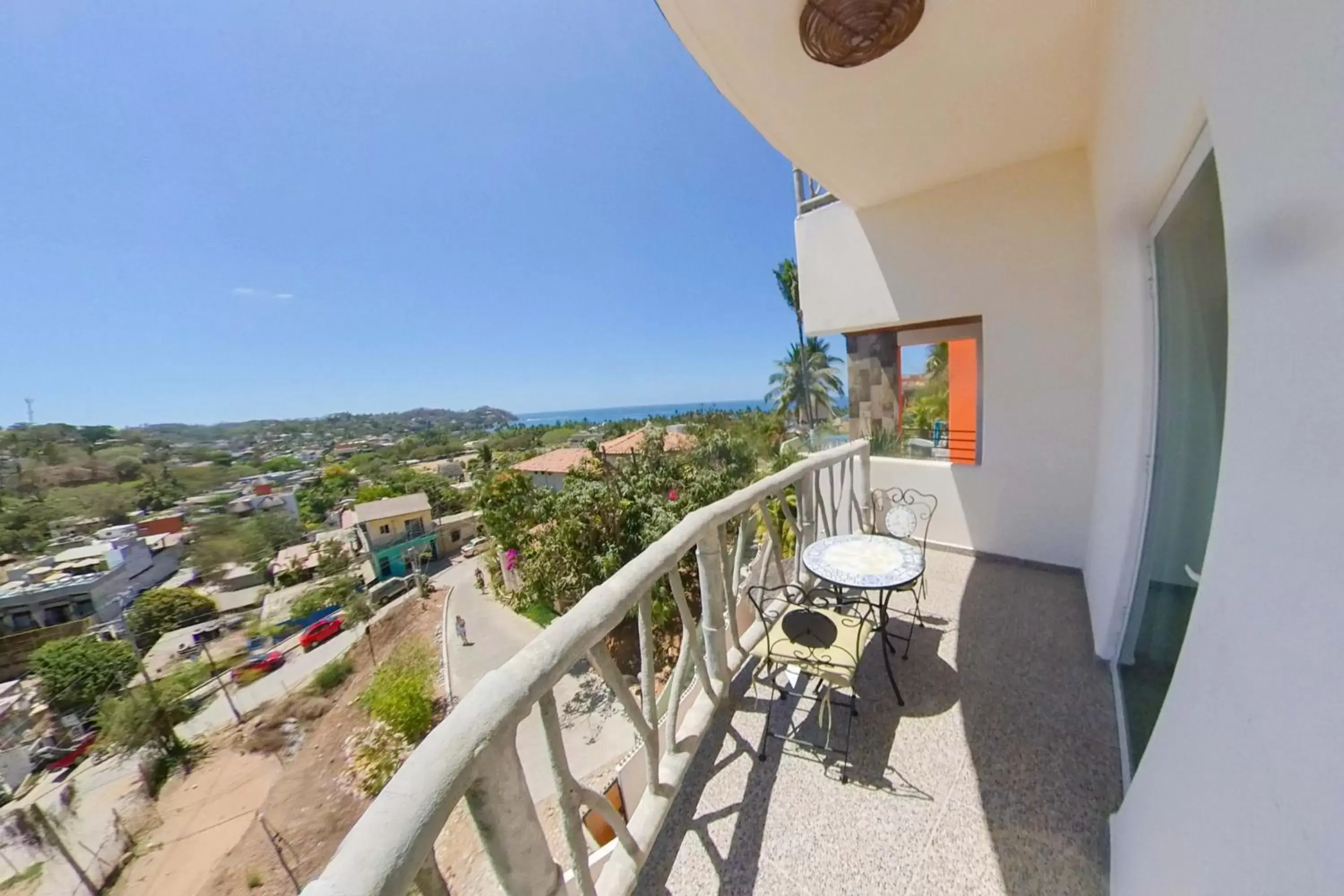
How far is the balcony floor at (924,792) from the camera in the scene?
58.4 inches

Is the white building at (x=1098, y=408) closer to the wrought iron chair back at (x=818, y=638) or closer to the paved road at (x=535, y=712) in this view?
the wrought iron chair back at (x=818, y=638)

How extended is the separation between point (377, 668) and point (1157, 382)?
22.7m

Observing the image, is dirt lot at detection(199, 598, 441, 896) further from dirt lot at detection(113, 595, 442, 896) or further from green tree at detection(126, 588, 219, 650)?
green tree at detection(126, 588, 219, 650)

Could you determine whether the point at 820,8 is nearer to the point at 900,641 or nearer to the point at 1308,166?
the point at 1308,166

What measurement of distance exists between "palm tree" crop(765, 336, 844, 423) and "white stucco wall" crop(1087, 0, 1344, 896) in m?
19.0

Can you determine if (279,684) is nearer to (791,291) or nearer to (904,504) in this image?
(904,504)

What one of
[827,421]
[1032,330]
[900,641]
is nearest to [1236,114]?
Answer: [900,641]

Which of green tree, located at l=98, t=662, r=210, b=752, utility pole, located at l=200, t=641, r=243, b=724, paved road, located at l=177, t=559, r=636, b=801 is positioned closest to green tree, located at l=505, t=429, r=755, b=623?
paved road, located at l=177, t=559, r=636, b=801

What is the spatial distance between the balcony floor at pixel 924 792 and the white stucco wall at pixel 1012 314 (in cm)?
135

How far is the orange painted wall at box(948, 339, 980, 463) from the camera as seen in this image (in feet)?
12.6

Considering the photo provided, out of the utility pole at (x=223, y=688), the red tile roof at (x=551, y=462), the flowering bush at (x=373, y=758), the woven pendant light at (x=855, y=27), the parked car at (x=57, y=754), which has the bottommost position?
the parked car at (x=57, y=754)

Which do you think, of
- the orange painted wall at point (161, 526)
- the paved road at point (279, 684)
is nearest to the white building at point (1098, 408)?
the paved road at point (279, 684)

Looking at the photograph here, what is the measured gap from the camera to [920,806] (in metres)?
1.69

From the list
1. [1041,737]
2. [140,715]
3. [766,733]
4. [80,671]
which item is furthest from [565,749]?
[80,671]
